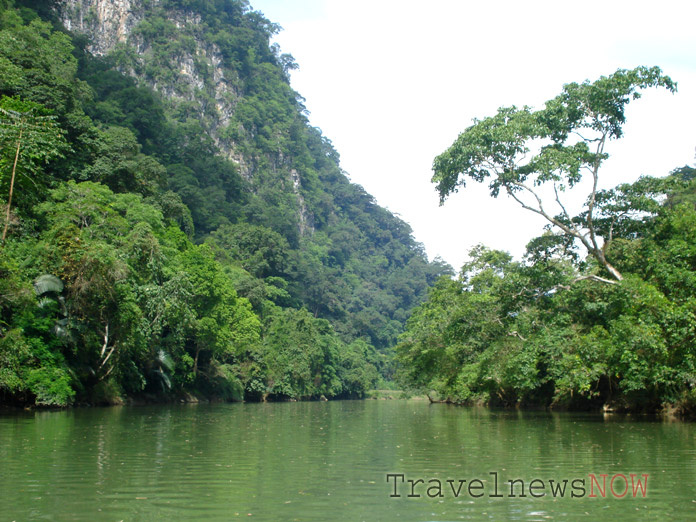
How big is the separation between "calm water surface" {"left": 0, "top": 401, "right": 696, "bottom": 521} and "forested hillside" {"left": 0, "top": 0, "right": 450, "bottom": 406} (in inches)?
504

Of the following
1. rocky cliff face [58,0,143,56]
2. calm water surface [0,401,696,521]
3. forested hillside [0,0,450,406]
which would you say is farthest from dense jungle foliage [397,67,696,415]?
rocky cliff face [58,0,143,56]

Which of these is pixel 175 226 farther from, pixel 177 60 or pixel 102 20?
pixel 177 60

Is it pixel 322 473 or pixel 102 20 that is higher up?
pixel 102 20

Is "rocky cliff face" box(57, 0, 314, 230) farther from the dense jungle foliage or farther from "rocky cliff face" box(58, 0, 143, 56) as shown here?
the dense jungle foliage

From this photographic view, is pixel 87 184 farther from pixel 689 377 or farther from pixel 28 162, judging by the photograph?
pixel 689 377

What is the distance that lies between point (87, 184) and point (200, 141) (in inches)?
2765

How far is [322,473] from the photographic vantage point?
10.1 meters

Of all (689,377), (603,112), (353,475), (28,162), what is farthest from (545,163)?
(28,162)

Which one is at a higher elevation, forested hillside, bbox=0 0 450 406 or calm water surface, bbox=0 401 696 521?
forested hillside, bbox=0 0 450 406

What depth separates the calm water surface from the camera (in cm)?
714

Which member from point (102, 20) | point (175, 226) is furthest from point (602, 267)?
point (102, 20)

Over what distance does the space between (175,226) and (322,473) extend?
47.7 metres

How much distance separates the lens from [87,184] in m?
38.0

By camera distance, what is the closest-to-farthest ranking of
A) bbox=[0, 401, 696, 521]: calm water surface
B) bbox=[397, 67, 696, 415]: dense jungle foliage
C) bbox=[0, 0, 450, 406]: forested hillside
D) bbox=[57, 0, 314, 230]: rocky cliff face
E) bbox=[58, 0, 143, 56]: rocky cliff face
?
bbox=[0, 401, 696, 521]: calm water surface
bbox=[397, 67, 696, 415]: dense jungle foliage
bbox=[0, 0, 450, 406]: forested hillside
bbox=[58, 0, 143, 56]: rocky cliff face
bbox=[57, 0, 314, 230]: rocky cliff face
